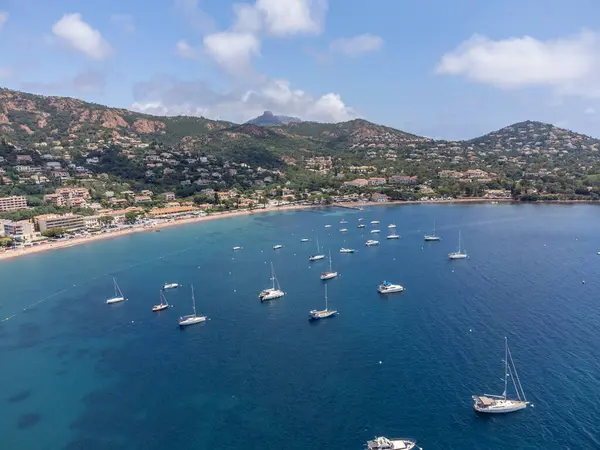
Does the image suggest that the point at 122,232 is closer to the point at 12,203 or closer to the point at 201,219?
the point at 201,219

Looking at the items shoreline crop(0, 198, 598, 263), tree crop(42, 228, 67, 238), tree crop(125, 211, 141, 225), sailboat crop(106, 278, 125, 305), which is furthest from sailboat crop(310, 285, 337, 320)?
tree crop(125, 211, 141, 225)

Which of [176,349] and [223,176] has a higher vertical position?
[223,176]

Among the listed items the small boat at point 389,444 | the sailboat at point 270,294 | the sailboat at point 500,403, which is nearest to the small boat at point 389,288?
the sailboat at point 270,294

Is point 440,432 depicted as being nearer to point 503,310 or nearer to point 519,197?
point 503,310

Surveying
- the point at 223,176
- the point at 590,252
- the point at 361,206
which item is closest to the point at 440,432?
the point at 590,252

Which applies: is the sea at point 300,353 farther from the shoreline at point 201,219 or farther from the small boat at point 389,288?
→ the shoreline at point 201,219

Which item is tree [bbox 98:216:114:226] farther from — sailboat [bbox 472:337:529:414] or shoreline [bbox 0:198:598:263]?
sailboat [bbox 472:337:529:414]
